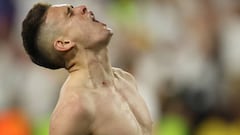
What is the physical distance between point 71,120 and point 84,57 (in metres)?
0.53

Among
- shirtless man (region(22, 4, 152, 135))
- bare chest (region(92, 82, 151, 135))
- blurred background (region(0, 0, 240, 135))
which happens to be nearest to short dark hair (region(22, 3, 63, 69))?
shirtless man (region(22, 4, 152, 135))

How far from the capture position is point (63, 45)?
200 inches

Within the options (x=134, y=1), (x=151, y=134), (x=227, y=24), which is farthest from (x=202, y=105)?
(x=151, y=134)

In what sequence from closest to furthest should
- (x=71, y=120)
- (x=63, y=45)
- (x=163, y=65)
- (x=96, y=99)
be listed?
(x=71, y=120) < (x=96, y=99) < (x=63, y=45) < (x=163, y=65)

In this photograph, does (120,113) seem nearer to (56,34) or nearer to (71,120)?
(71,120)

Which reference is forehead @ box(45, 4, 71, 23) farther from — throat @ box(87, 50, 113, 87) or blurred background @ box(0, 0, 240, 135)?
blurred background @ box(0, 0, 240, 135)

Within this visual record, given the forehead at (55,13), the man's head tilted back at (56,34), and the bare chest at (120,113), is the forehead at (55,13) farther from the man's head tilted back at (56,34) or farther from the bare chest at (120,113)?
the bare chest at (120,113)

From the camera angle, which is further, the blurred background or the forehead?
the blurred background

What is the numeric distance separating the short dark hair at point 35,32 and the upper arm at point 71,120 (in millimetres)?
466

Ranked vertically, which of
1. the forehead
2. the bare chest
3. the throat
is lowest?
the bare chest

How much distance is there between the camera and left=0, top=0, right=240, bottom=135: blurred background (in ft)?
25.6

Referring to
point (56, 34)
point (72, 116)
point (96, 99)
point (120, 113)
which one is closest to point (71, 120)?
point (72, 116)

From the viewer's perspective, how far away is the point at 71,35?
5117mm

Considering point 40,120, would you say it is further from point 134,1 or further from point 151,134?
point 151,134
